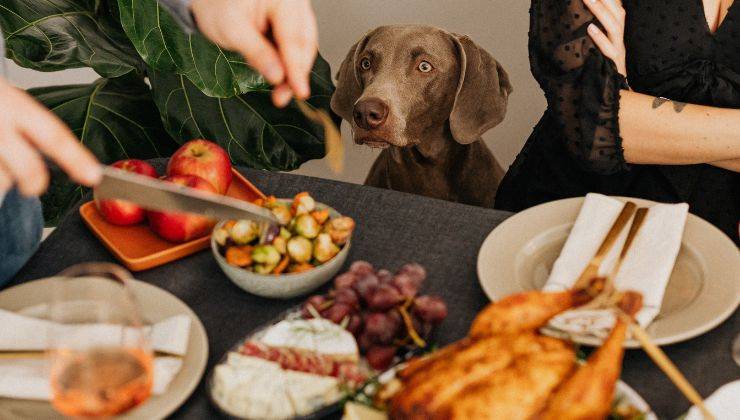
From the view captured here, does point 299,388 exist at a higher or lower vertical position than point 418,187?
higher

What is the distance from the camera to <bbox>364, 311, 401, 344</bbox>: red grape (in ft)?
2.76

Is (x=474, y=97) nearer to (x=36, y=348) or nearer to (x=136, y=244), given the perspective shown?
(x=136, y=244)

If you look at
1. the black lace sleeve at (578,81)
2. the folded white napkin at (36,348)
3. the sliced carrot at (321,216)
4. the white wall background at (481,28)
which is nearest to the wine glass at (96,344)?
the folded white napkin at (36,348)

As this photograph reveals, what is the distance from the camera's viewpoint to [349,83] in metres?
2.01

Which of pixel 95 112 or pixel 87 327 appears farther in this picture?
pixel 95 112

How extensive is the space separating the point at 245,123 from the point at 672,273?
1.46 metres

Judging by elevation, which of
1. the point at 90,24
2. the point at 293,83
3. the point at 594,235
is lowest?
the point at 90,24

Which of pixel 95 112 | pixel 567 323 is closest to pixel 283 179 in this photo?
pixel 567 323

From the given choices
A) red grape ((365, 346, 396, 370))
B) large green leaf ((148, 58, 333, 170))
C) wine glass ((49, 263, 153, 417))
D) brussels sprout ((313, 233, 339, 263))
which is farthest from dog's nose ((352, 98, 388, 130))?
wine glass ((49, 263, 153, 417))

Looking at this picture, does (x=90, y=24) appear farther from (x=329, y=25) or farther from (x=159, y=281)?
(x=159, y=281)

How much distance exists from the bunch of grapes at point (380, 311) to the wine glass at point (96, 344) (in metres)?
0.25

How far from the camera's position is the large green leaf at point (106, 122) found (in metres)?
2.08

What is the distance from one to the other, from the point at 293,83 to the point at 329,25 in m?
1.78

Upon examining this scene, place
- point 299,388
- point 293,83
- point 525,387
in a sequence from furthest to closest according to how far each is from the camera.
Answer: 1. point 293,83
2. point 299,388
3. point 525,387
